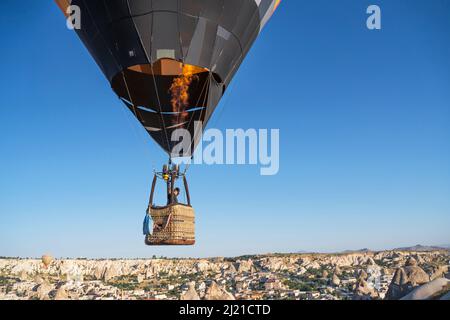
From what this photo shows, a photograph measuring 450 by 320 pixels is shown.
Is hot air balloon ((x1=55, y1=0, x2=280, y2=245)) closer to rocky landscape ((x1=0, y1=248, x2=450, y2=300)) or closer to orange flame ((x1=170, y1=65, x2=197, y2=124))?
orange flame ((x1=170, y1=65, x2=197, y2=124))

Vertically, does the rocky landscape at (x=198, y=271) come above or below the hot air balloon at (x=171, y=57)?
below

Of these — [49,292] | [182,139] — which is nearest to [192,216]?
[182,139]

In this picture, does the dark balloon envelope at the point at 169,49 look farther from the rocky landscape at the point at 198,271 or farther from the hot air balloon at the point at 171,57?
the rocky landscape at the point at 198,271

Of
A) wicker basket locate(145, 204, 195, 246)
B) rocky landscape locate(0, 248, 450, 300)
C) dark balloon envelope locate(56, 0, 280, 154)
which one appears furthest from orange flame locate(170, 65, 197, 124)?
rocky landscape locate(0, 248, 450, 300)

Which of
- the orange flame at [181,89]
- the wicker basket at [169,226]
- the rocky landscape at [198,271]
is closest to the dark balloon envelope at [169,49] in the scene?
the orange flame at [181,89]

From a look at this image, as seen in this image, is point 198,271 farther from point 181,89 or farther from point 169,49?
point 169,49

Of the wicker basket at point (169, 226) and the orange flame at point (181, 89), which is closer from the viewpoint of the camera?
the wicker basket at point (169, 226)

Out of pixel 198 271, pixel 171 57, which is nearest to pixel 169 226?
pixel 171 57
